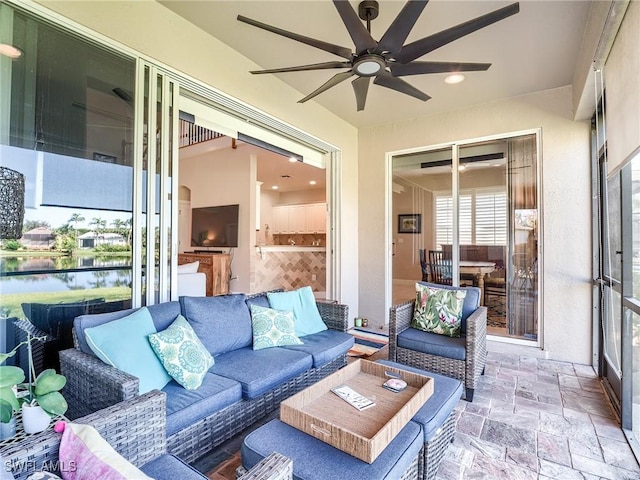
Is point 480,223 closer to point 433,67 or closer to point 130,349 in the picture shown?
point 433,67

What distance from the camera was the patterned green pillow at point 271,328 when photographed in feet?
8.29

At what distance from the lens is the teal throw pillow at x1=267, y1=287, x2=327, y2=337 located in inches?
113

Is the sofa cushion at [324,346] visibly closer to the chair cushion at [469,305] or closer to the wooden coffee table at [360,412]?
the wooden coffee table at [360,412]

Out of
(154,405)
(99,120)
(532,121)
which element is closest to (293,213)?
(532,121)

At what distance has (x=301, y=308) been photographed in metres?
2.99

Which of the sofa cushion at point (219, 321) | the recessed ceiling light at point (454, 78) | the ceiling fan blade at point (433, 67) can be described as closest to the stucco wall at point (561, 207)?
the recessed ceiling light at point (454, 78)

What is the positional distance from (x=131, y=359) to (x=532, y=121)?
4.41 m

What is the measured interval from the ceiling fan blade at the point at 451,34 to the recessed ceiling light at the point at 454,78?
1.31 meters

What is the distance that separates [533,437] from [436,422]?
3.31 ft

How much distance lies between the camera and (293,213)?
10086 mm

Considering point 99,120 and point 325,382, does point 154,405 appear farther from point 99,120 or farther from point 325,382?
point 99,120

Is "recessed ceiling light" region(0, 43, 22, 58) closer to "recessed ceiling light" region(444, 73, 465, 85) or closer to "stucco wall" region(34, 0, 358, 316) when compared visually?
"stucco wall" region(34, 0, 358, 316)

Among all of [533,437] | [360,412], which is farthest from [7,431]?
[533,437]

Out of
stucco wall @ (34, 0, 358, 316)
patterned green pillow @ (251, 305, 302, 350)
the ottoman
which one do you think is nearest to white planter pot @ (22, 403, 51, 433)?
patterned green pillow @ (251, 305, 302, 350)
